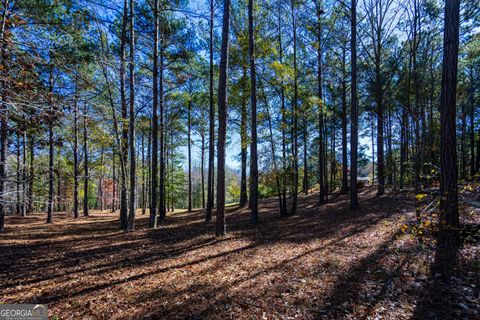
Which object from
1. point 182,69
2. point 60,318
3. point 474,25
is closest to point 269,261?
point 60,318

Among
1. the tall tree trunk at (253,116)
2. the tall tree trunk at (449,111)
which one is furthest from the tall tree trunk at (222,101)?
the tall tree trunk at (449,111)

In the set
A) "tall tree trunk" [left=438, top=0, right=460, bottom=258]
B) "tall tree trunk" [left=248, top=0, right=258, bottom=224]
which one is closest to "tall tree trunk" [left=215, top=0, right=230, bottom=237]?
"tall tree trunk" [left=248, top=0, right=258, bottom=224]

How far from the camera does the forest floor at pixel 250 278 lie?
3.08 meters

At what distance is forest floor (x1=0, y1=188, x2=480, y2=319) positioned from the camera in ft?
10.1

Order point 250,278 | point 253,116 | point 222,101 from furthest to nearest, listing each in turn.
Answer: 1. point 253,116
2. point 222,101
3. point 250,278

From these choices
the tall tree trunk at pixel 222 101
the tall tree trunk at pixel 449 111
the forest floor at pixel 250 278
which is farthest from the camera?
the tall tree trunk at pixel 222 101

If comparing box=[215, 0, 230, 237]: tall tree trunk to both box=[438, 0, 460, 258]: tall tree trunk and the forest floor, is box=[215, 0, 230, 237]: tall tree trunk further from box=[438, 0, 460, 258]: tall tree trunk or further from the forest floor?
box=[438, 0, 460, 258]: tall tree trunk

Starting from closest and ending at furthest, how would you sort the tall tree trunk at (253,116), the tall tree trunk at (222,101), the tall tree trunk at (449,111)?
the tall tree trunk at (449,111)
the tall tree trunk at (222,101)
the tall tree trunk at (253,116)

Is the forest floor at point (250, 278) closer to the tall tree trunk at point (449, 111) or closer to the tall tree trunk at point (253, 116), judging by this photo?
the tall tree trunk at point (449, 111)

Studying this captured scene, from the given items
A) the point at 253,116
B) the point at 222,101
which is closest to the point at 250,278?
the point at 222,101

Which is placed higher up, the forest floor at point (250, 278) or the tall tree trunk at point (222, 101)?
the tall tree trunk at point (222, 101)

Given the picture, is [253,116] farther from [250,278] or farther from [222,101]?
[250,278]

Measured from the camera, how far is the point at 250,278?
402 centimetres

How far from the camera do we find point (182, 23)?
31.4 ft
